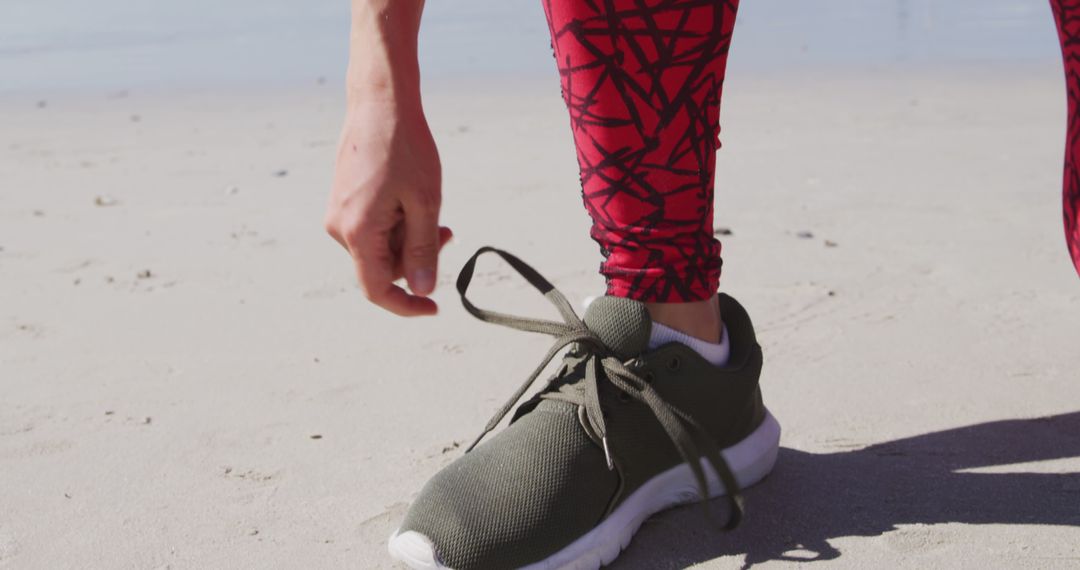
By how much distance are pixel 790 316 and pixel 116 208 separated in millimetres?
1961

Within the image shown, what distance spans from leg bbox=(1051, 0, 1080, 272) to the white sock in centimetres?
47

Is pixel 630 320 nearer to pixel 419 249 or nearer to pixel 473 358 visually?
pixel 419 249

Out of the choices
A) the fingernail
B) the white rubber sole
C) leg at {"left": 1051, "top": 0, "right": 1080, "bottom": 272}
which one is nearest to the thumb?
the fingernail

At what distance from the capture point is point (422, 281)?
1.03m

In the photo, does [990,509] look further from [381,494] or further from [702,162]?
[381,494]

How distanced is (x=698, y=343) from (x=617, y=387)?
12cm

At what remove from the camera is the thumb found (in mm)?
1026

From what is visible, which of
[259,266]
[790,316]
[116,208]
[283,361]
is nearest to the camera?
[283,361]

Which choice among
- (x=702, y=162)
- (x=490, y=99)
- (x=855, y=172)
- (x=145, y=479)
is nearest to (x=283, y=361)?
(x=145, y=479)

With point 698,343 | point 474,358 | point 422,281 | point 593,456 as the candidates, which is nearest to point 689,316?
point 698,343

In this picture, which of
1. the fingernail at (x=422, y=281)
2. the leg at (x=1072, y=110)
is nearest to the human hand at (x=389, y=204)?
the fingernail at (x=422, y=281)

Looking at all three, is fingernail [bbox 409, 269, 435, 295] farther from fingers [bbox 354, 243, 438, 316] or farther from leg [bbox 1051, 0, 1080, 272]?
leg [bbox 1051, 0, 1080, 272]

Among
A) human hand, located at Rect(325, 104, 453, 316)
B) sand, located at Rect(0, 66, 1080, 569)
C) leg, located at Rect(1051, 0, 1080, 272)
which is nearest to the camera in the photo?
human hand, located at Rect(325, 104, 453, 316)

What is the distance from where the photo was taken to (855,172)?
10.2ft
